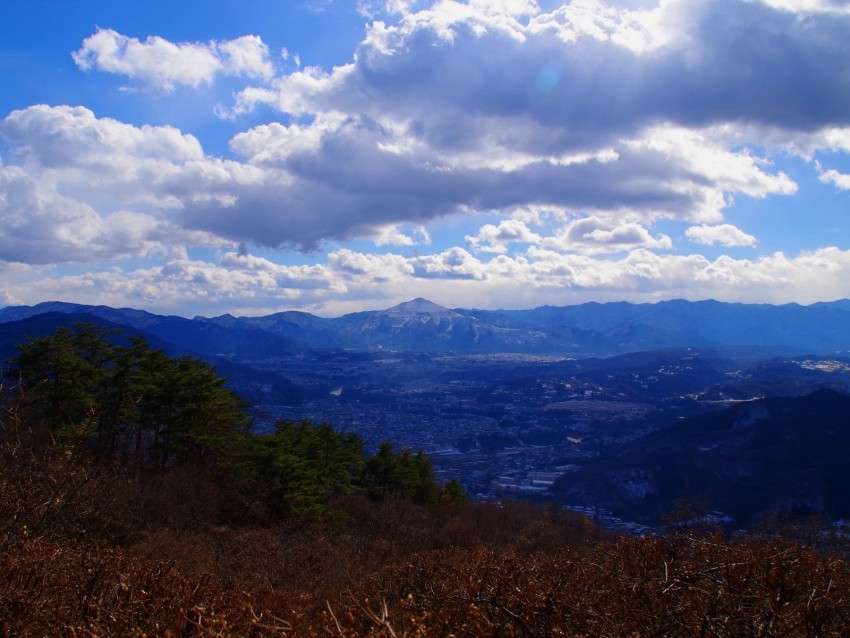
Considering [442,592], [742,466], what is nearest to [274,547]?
[442,592]

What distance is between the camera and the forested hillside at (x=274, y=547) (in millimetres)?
5707

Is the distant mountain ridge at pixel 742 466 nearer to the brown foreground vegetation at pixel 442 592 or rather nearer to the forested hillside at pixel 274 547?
the forested hillside at pixel 274 547

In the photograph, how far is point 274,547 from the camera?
22.9 m

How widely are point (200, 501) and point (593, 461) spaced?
105656mm

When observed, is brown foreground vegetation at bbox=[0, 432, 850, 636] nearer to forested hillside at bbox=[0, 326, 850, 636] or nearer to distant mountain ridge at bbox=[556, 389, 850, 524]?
forested hillside at bbox=[0, 326, 850, 636]

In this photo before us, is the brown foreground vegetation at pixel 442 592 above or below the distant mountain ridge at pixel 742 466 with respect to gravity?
above

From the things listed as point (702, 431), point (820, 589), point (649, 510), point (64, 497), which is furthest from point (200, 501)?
point (702, 431)

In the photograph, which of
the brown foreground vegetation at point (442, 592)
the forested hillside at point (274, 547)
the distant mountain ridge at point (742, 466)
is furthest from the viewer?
the distant mountain ridge at point (742, 466)

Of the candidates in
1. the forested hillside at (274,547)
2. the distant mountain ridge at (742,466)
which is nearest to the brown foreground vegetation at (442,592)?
the forested hillside at (274,547)

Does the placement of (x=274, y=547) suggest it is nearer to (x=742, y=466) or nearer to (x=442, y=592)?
(x=442, y=592)

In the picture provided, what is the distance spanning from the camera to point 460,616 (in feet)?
20.7

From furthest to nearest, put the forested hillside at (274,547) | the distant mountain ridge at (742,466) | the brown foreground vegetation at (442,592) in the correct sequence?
the distant mountain ridge at (742,466), the forested hillside at (274,547), the brown foreground vegetation at (442,592)

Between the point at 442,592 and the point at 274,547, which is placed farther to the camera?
the point at 274,547

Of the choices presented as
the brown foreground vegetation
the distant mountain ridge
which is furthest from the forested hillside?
the distant mountain ridge
